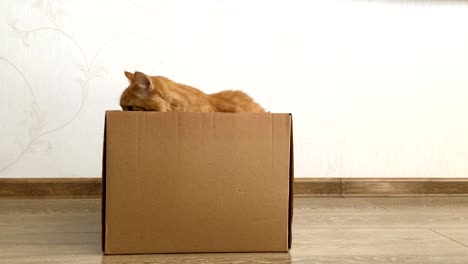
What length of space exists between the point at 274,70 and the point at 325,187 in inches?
19.8

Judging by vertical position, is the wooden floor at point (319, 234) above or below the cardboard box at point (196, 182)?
below

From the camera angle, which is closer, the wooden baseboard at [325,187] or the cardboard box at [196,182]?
the cardboard box at [196,182]

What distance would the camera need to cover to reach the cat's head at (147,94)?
3.56 ft

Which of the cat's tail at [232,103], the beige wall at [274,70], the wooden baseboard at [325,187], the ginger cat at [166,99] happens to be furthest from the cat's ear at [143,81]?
the wooden baseboard at [325,187]

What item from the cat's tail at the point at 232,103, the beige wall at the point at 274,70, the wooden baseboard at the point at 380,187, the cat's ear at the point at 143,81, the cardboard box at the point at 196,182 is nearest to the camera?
the cardboard box at the point at 196,182

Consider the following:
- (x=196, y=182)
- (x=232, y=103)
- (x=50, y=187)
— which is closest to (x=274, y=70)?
(x=232, y=103)

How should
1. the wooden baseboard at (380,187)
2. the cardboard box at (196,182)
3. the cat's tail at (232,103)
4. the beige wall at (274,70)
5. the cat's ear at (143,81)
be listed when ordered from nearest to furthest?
the cardboard box at (196,182) < the cat's ear at (143,81) < the cat's tail at (232,103) < the beige wall at (274,70) < the wooden baseboard at (380,187)

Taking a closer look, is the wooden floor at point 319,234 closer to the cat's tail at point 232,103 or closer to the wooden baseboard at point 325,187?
the wooden baseboard at point 325,187

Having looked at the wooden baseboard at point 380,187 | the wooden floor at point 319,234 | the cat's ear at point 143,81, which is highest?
the cat's ear at point 143,81

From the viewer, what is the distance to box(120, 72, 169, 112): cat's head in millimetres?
1085

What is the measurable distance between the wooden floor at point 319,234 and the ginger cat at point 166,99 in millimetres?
359

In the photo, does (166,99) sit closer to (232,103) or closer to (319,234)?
(232,103)

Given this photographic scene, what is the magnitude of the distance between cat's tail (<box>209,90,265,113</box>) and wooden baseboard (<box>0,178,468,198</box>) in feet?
1.76

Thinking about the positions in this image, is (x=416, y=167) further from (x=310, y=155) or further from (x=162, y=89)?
(x=162, y=89)
